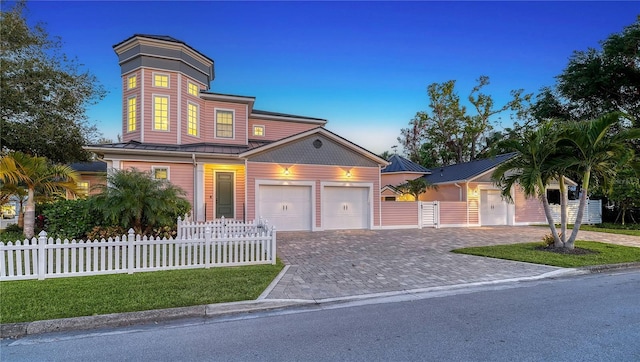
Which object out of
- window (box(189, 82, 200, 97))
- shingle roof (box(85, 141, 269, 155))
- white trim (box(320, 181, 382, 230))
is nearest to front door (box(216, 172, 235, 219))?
shingle roof (box(85, 141, 269, 155))

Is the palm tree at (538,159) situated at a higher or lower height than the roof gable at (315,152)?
lower

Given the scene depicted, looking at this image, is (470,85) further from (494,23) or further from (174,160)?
(174,160)

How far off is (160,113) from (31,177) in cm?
675

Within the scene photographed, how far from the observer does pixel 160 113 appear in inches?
625

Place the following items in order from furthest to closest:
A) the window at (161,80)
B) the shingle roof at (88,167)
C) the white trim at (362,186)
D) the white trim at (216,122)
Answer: the shingle roof at (88,167) → the white trim at (216,122) → the window at (161,80) → the white trim at (362,186)

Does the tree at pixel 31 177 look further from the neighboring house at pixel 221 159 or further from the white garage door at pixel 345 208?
the white garage door at pixel 345 208

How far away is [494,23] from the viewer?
1322 cm

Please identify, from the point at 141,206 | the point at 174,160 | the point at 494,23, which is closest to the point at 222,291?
the point at 141,206

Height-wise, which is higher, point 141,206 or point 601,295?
point 141,206

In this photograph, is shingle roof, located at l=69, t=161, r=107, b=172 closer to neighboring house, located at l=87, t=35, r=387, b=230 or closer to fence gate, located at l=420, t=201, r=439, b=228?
neighboring house, located at l=87, t=35, r=387, b=230

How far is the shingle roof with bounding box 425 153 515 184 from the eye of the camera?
18594 millimetres

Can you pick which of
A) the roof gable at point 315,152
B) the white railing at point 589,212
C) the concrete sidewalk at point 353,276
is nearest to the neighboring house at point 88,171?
the roof gable at point 315,152

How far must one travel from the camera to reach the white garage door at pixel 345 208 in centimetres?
1555

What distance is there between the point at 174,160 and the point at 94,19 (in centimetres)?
594
